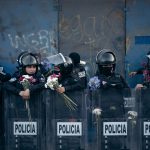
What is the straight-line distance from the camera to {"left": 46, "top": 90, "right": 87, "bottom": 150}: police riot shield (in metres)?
7.61

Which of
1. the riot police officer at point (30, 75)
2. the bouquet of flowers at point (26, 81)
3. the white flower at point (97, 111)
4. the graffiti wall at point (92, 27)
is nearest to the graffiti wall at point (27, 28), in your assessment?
the graffiti wall at point (92, 27)

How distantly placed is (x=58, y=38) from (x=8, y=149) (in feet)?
12.3

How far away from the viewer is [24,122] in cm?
771

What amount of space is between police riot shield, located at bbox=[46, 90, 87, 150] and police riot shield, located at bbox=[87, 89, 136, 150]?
10 cm

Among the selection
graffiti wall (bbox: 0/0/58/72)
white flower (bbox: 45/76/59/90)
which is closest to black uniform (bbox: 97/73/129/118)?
white flower (bbox: 45/76/59/90)

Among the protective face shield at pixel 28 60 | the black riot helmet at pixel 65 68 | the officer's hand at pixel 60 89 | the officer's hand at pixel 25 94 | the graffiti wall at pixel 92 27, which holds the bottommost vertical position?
the officer's hand at pixel 25 94

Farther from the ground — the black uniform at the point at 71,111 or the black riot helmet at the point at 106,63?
the black riot helmet at the point at 106,63

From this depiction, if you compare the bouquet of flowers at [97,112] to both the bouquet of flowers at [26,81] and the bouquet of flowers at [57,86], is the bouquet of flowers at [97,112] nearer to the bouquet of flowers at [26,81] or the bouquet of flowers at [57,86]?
the bouquet of flowers at [57,86]

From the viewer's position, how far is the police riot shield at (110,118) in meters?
7.61

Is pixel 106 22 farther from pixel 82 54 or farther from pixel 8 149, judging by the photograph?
pixel 8 149

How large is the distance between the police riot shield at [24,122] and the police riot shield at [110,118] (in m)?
0.63

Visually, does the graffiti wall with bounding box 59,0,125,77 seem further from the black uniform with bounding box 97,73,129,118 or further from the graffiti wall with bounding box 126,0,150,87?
the black uniform with bounding box 97,73,129,118

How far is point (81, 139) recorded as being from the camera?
7688 millimetres

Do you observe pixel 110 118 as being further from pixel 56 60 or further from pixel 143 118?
pixel 56 60
